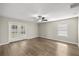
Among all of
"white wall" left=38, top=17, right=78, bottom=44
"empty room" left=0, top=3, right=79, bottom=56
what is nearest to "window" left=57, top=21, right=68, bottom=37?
"empty room" left=0, top=3, right=79, bottom=56

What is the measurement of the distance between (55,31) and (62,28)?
903 millimetres

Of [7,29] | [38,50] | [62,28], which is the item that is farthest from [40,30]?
[38,50]

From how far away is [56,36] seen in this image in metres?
6.78

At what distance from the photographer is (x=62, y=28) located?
6.23 metres

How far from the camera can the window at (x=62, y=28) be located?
5794mm

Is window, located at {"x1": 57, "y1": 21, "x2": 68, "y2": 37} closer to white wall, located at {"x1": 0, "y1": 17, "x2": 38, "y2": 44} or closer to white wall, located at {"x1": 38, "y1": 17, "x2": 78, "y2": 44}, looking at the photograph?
white wall, located at {"x1": 38, "y1": 17, "x2": 78, "y2": 44}

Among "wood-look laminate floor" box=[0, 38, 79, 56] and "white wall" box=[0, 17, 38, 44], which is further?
"white wall" box=[0, 17, 38, 44]

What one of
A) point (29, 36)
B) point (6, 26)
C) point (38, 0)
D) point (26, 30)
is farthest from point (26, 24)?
point (38, 0)

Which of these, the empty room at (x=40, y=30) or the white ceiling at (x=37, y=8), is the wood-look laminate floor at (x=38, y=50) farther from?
the white ceiling at (x=37, y=8)

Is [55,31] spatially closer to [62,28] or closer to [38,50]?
[62,28]

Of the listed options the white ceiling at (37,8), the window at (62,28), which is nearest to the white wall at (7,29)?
the white ceiling at (37,8)

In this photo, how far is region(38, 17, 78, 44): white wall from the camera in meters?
4.97

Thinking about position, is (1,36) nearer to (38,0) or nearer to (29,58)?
(29,58)

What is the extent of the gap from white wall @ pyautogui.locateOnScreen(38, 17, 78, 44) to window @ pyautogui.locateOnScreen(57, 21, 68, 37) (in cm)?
31
